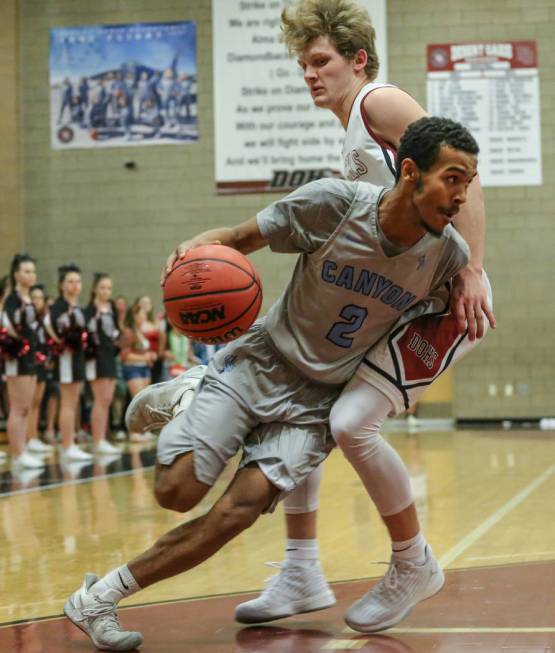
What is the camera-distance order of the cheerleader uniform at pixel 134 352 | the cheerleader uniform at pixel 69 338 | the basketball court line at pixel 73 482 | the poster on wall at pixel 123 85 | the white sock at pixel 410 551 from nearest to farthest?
1. the white sock at pixel 410 551
2. the basketball court line at pixel 73 482
3. the cheerleader uniform at pixel 69 338
4. the cheerleader uniform at pixel 134 352
5. the poster on wall at pixel 123 85

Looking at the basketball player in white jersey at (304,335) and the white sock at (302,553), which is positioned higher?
the basketball player in white jersey at (304,335)

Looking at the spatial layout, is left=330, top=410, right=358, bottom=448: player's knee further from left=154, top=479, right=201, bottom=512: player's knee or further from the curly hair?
the curly hair

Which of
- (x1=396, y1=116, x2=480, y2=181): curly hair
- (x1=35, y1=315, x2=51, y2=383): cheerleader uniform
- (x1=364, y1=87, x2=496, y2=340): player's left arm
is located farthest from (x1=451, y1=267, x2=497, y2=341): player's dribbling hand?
(x1=35, y1=315, x2=51, y2=383): cheerleader uniform

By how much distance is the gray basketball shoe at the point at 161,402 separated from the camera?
324cm

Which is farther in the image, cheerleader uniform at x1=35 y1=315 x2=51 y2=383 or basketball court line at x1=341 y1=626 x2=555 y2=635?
cheerleader uniform at x1=35 y1=315 x2=51 y2=383

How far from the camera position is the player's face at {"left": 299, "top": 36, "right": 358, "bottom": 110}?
3.31m

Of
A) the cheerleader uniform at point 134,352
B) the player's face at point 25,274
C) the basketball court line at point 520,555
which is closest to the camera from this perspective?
the basketball court line at point 520,555

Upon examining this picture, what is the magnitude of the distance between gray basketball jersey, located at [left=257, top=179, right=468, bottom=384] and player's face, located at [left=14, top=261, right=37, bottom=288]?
6.09 meters

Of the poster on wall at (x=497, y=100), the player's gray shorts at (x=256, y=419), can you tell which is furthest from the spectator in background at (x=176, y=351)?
the player's gray shorts at (x=256, y=419)

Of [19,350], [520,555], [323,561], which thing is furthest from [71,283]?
[520,555]

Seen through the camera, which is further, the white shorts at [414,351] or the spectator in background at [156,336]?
the spectator in background at [156,336]

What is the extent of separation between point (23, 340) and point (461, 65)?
7.74 m

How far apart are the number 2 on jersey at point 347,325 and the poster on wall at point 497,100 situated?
37.8 feet

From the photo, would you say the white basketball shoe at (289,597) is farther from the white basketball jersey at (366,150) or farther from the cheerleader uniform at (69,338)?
the cheerleader uniform at (69,338)
